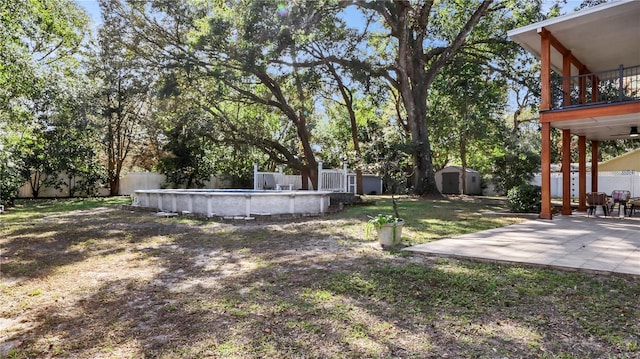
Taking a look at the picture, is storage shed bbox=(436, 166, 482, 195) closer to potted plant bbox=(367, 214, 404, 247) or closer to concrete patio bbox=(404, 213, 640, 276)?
concrete patio bbox=(404, 213, 640, 276)

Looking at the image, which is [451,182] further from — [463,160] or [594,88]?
[594,88]

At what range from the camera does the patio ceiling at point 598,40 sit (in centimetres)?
884

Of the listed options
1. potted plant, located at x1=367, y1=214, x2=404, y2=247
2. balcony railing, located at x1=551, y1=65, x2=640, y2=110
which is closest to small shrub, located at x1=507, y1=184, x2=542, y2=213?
balcony railing, located at x1=551, y1=65, x2=640, y2=110

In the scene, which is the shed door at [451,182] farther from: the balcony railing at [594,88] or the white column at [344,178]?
the white column at [344,178]

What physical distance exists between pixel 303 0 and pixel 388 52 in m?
9.34

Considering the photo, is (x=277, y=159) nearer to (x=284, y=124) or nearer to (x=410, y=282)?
(x=284, y=124)

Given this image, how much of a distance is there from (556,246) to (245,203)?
7462 millimetres

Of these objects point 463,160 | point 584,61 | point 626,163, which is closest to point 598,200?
point 584,61

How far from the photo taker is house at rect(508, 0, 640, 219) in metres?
8.86

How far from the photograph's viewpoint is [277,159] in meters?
19.7

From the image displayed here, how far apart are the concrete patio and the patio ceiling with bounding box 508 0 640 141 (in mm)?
3146

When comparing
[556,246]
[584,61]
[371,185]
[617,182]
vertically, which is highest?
[584,61]

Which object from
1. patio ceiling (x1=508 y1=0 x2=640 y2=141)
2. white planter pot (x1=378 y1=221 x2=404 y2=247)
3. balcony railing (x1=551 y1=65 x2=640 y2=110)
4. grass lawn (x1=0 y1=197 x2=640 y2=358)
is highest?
patio ceiling (x1=508 y1=0 x2=640 y2=141)

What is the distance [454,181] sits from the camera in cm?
2636
